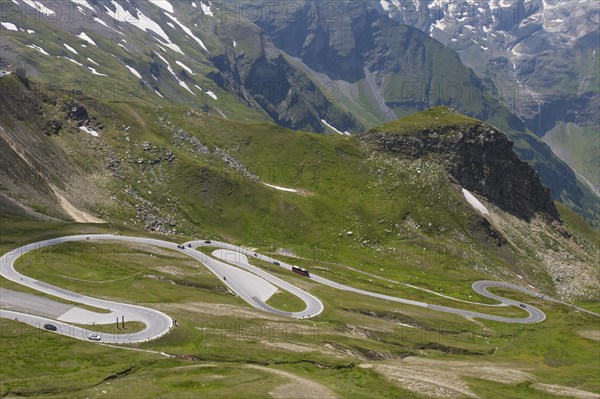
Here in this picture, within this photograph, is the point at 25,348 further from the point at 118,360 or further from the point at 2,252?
the point at 2,252

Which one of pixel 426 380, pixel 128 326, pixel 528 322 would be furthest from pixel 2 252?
pixel 528 322

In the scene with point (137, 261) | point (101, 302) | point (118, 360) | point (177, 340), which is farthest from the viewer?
point (137, 261)

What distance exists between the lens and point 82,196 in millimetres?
191750

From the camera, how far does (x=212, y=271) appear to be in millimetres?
147500

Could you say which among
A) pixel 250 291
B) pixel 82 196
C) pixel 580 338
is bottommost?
pixel 580 338

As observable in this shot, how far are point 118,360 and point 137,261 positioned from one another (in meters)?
64.7

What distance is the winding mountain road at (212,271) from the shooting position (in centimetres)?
9181

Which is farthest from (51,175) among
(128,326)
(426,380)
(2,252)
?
(426,380)

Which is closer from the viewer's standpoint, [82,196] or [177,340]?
[177,340]

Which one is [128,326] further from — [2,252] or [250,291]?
[2,252]

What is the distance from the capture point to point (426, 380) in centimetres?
8469

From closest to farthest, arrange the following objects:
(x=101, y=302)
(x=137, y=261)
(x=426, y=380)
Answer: (x=426, y=380)
(x=101, y=302)
(x=137, y=261)

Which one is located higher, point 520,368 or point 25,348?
point 25,348

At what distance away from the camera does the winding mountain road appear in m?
91.8
